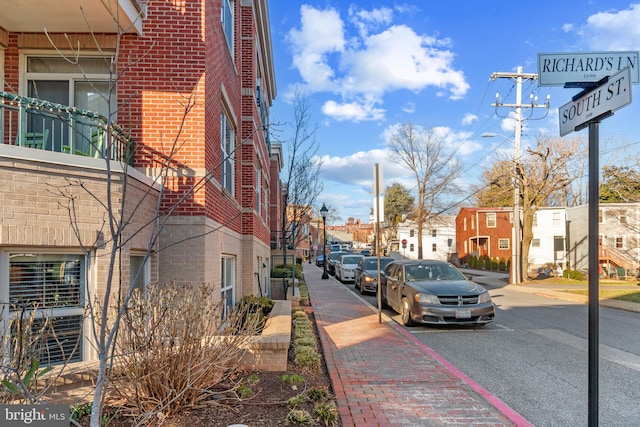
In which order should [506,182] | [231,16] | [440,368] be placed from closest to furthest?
[440,368] → [231,16] → [506,182]

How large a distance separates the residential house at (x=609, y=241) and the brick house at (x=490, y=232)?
327 inches

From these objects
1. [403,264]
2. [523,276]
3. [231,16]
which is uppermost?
[231,16]

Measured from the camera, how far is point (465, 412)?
501 cm

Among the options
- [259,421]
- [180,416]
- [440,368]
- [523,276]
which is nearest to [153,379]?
[180,416]

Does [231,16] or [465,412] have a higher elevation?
[231,16]

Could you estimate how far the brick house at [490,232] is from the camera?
157ft

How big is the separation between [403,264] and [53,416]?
420 inches

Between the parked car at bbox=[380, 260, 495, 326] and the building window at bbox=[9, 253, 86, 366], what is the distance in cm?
722

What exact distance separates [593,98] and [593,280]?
1.33m

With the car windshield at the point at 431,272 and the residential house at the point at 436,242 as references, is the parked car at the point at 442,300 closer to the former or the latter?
the car windshield at the point at 431,272

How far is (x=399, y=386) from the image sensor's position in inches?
235

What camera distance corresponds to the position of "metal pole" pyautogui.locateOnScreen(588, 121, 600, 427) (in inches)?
131

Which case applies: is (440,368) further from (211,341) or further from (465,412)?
(211,341)

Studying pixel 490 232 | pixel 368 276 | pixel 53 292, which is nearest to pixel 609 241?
pixel 490 232
